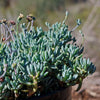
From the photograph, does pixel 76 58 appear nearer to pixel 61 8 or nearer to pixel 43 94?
pixel 43 94

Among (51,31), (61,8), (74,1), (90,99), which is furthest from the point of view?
(74,1)

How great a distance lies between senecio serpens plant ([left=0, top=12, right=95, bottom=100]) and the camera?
2.63 feet

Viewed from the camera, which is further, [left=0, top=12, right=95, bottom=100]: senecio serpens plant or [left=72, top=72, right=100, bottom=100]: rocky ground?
[left=72, top=72, right=100, bottom=100]: rocky ground

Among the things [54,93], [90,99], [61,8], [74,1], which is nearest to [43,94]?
[54,93]

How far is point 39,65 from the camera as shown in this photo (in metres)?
0.80

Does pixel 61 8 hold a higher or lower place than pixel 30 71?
higher

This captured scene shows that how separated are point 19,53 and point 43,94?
19 cm

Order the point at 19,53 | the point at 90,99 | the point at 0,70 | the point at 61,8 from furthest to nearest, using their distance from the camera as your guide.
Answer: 1. the point at 61,8
2. the point at 90,99
3. the point at 19,53
4. the point at 0,70

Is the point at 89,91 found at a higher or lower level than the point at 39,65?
higher

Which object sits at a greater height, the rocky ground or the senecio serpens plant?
the rocky ground

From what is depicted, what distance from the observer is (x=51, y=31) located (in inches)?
41.4

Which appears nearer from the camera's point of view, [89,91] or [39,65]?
[39,65]

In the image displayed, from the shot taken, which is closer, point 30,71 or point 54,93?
point 30,71

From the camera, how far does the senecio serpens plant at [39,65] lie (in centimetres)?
80
